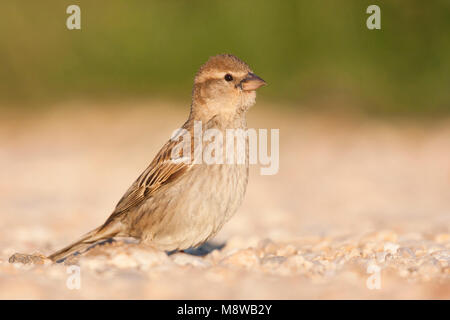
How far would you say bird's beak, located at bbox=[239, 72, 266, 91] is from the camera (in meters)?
4.16

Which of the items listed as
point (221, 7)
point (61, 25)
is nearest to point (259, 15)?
point (221, 7)

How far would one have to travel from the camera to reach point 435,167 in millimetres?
8445

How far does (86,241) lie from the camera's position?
4121 millimetres

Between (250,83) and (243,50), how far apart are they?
25.4 feet

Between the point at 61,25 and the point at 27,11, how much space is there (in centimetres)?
79

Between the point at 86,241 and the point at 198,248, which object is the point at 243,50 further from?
the point at 86,241

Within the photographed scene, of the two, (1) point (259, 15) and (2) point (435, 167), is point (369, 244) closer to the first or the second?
(2) point (435, 167)

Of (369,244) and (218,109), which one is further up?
(218,109)

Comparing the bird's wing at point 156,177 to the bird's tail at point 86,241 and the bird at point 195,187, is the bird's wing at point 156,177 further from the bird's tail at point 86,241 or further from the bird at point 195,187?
the bird's tail at point 86,241

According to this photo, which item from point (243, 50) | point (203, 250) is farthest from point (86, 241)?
point (243, 50)

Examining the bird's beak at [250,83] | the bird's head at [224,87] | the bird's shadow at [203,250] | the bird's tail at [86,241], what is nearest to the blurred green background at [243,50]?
the bird's shadow at [203,250]

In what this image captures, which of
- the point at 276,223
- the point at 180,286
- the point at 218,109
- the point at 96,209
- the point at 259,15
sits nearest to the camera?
the point at 180,286

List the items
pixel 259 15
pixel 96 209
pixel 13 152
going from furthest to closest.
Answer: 1. pixel 259 15
2. pixel 13 152
3. pixel 96 209

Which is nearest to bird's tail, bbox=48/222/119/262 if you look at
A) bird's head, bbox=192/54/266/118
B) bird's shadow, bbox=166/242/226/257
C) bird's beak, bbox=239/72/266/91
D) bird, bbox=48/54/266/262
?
bird, bbox=48/54/266/262
